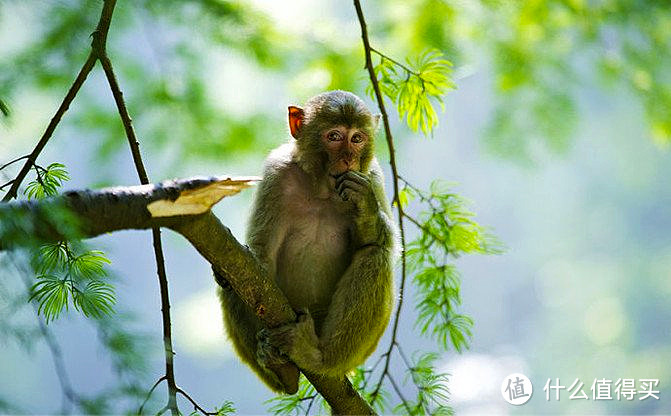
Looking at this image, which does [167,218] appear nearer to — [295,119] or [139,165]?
[139,165]

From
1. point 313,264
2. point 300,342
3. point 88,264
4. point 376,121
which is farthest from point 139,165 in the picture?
point 376,121

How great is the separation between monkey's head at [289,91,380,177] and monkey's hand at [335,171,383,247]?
0.53 feet

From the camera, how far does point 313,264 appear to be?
3629 millimetres

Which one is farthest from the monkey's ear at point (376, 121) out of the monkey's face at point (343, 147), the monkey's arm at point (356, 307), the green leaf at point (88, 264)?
the green leaf at point (88, 264)

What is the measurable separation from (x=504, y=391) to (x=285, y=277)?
5.99 ft

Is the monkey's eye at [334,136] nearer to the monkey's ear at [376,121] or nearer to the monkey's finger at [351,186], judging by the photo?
the monkey's ear at [376,121]

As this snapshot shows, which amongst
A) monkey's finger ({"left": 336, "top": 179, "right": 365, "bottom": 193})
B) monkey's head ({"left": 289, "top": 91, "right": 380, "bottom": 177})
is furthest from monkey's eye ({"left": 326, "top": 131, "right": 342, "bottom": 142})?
monkey's finger ({"left": 336, "top": 179, "right": 365, "bottom": 193})

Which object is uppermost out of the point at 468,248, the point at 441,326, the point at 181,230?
the point at 468,248

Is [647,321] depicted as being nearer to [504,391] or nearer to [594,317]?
[594,317]

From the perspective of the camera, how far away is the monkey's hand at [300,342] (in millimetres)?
3182

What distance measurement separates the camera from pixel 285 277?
12.0ft

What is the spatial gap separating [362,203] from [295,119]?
0.66 meters

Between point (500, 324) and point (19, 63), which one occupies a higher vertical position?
point (500, 324)

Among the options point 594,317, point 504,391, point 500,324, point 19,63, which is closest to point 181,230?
point 19,63
